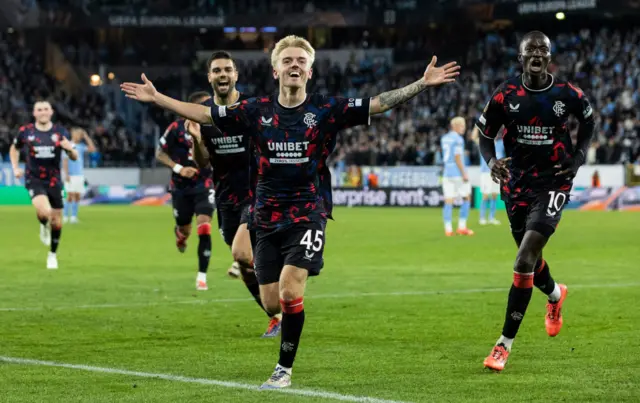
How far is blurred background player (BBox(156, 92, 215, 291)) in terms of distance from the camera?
50.4 ft

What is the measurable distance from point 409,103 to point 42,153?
124 feet

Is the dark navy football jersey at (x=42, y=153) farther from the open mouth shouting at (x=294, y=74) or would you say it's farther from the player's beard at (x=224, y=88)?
the open mouth shouting at (x=294, y=74)

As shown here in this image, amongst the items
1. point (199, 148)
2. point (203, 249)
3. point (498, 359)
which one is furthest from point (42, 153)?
point (498, 359)

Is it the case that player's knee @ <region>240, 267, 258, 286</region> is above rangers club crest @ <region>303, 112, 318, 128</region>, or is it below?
below

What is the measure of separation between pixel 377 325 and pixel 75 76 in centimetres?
5450

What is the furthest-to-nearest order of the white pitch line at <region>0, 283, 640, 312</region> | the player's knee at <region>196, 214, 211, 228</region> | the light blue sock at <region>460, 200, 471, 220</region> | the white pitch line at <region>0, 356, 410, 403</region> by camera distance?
1. the light blue sock at <region>460, 200, 471, 220</region>
2. the player's knee at <region>196, 214, 211, 228</region>
3. the white pitch line at <region>0, 283, 640, 312</region>
4. the white pitch line at <region>0, 356, 410, 403</region>

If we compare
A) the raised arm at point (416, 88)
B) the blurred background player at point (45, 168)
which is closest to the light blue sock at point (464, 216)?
the blurred background player at point (45, 168)

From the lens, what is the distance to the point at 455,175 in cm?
2681

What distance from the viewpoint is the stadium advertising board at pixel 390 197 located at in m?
42.8

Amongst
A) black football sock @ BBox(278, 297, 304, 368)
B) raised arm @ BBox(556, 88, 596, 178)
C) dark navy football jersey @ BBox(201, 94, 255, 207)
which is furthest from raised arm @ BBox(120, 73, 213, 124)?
dark navy football jersey @ BBox(201, 94, 255, 207)

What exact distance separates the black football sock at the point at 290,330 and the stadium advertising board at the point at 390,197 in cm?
3364

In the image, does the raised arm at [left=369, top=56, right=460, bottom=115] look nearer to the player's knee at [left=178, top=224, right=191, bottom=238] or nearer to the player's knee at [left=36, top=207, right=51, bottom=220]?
the player's knee at [left=178, top=224, right=191, bottom=238]

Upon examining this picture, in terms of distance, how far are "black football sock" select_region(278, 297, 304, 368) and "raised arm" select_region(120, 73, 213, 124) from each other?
4.58ft

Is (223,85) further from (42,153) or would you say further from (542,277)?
(42,153)
